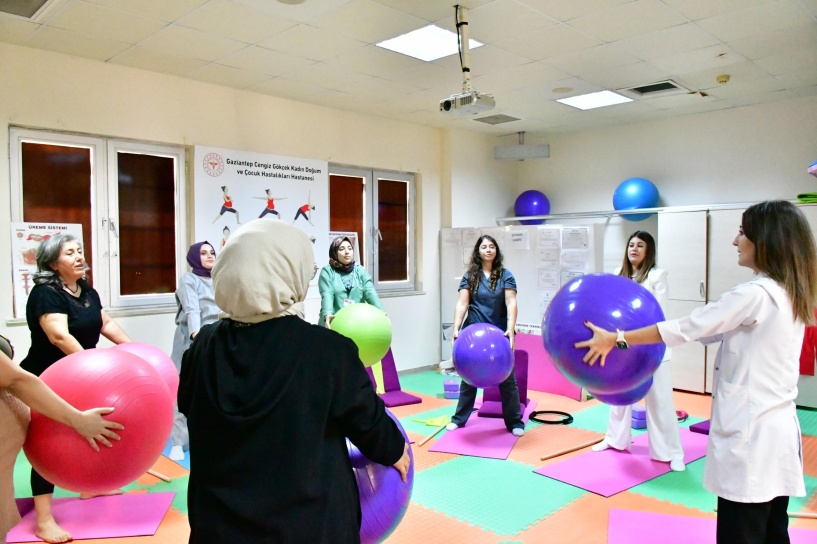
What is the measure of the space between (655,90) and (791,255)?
448 centimetres

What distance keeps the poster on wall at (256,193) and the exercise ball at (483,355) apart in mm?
2387

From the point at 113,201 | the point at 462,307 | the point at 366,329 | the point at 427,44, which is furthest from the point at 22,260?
the point at 427,44

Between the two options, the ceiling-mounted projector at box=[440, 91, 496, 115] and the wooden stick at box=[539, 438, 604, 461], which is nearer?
the wooden stick at box=[539, 438, 604, 461]

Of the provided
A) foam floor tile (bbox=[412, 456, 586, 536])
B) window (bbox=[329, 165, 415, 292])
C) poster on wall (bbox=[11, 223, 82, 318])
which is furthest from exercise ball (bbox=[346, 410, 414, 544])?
window (bbox=[329, 165, 415, 292])

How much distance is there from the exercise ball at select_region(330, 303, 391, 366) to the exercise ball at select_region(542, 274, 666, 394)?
1627 mm

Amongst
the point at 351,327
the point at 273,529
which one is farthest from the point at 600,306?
the point at 351,327

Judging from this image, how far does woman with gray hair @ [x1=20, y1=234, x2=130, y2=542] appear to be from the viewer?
295 cm

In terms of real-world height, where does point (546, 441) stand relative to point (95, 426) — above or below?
below

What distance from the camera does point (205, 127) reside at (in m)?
5.41

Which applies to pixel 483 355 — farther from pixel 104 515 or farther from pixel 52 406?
pixel 52 406

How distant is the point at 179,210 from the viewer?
5367 mm

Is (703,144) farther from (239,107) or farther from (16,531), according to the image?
(16,531)

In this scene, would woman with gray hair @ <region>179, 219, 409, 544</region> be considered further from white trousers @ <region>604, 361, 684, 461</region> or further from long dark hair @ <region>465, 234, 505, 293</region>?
long dark hair @ <region>465, 234, 505, 293</region>

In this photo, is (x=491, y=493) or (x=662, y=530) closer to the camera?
(x=662, y=530)
